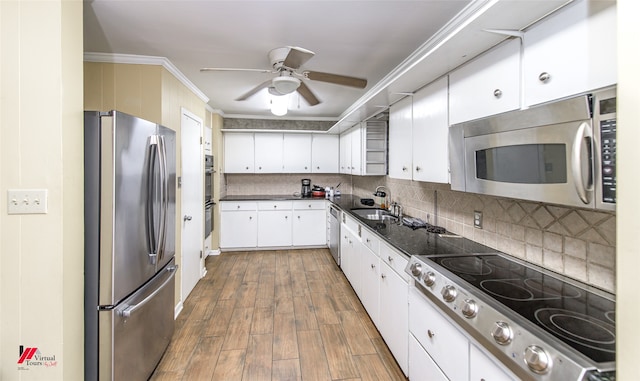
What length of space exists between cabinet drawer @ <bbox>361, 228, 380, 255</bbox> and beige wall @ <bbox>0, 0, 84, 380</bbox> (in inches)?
81.9

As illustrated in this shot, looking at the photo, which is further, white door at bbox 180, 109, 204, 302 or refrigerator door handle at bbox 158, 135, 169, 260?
white door at bbox 180, 109, 204, 302

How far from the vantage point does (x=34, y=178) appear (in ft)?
4.80

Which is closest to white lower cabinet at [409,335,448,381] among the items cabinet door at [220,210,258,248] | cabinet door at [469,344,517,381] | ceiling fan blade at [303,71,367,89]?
cabinet door at [469,344,517,381]

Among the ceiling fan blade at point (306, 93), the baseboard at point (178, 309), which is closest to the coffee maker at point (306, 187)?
the ceiling fan blade at point (306, 93)

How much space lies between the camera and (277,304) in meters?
3.15

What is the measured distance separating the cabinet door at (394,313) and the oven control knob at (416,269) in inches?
8.8

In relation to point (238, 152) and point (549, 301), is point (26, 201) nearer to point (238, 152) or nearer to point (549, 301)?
point (549, 301)

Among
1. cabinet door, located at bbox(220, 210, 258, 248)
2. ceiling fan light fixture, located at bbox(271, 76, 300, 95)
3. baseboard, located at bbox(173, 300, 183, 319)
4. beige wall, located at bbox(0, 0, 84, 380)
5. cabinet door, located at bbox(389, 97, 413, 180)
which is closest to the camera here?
beige wall, located at bbox(0, 0, 84, 380)

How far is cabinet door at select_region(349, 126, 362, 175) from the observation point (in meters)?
4.20

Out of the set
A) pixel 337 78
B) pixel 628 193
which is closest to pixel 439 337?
pixel 628 193

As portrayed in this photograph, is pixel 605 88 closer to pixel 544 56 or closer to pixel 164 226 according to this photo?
pixel 544 56

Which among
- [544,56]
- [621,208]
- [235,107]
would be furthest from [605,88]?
[235,107]

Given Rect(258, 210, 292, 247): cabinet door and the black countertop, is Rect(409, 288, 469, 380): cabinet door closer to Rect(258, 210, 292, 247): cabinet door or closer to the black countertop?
the black countertop

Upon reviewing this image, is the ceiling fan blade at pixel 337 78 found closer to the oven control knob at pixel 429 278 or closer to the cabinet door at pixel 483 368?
the oven control knob at pixel 429 278
